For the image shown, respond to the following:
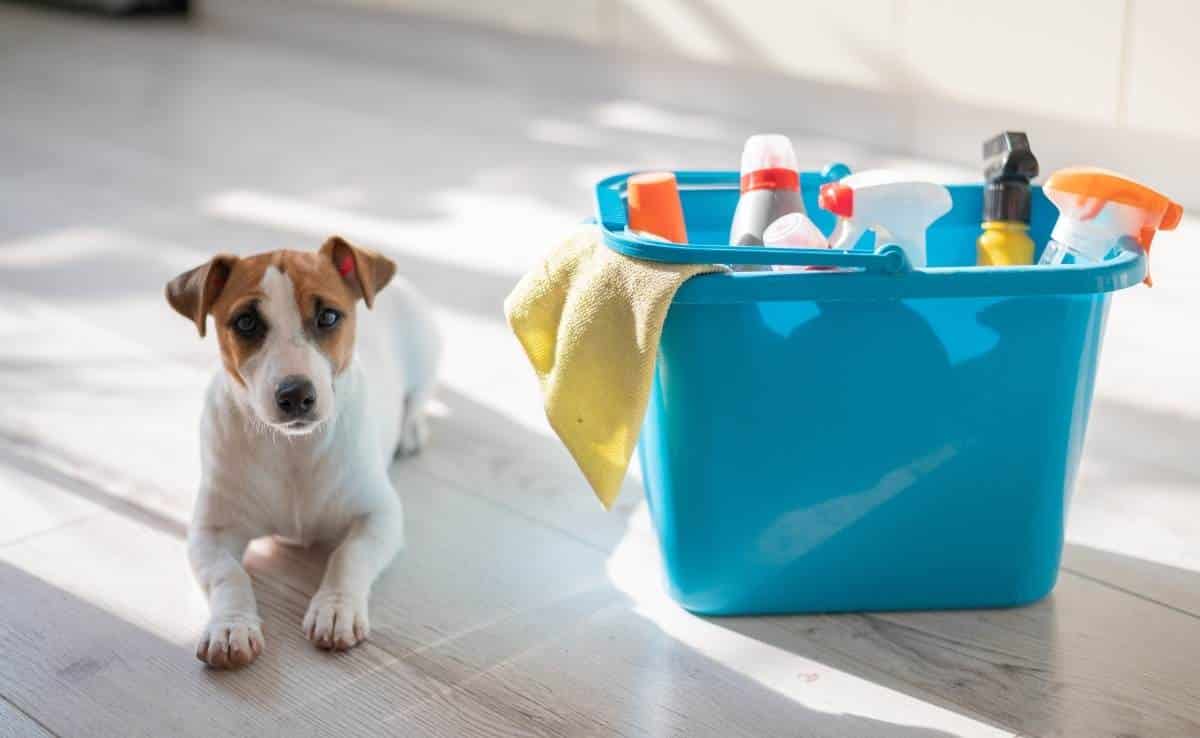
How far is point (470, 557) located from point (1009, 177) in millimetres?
599

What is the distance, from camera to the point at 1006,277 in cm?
108

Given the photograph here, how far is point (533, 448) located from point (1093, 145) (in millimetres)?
1218

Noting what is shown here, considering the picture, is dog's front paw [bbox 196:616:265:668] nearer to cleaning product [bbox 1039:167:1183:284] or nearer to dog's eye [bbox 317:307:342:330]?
dog's eye [bbox 317:307:342:330]

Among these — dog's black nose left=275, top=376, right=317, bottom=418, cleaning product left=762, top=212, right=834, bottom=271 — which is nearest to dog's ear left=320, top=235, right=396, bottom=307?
dog's black nose left=275, top=376, right=317, bottom=418

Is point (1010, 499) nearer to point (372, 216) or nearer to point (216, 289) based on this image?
point (216, 289)

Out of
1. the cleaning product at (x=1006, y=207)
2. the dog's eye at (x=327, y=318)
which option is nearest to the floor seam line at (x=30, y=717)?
the dog's eye at (x=327, y=318)

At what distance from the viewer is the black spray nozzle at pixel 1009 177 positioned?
3.99ft

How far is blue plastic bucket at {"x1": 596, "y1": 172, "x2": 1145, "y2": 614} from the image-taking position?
1.08 metres

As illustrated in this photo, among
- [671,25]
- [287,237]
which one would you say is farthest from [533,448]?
[671,25]

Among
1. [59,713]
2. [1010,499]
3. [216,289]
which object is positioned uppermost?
[216,289]

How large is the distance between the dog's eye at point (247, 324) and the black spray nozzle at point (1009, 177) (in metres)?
0.64

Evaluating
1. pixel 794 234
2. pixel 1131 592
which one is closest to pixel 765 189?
pixel 794 234

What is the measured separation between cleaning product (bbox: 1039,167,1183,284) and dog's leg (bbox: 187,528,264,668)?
2.45 ft

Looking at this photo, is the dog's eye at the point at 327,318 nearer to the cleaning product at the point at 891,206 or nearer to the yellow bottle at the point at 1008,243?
the cleaning product at the point at 891,206
